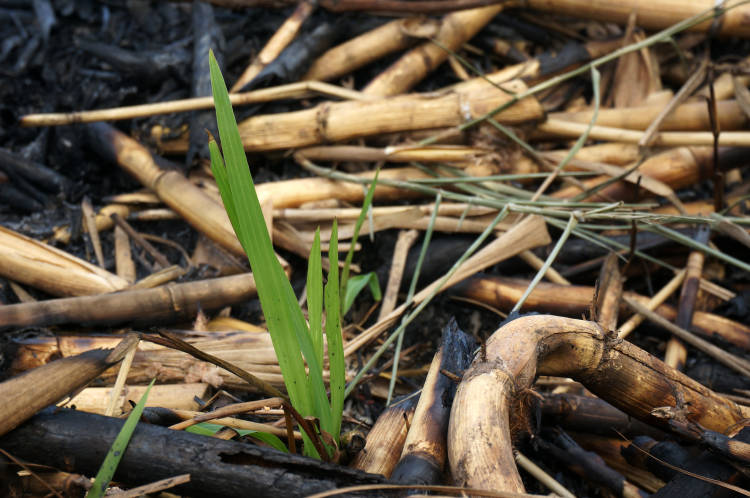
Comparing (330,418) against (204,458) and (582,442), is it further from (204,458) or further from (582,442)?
(582,442)

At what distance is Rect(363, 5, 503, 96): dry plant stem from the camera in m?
2.56

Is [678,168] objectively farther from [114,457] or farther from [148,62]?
[148,62]

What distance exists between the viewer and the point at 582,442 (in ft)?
4.87

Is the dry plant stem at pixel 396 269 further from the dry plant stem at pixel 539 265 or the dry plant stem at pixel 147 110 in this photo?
the dry plant stem at pixel 147 110

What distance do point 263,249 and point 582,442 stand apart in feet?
3.44

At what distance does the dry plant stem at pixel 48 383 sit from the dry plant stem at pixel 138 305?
23.0 inches

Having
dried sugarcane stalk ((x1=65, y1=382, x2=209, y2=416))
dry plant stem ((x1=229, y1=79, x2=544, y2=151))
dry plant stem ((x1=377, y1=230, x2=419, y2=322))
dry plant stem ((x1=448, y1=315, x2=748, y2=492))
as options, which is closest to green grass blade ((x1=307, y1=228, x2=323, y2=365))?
dry plant stem ((x1=448, y1=315, x2=748, y2=492))

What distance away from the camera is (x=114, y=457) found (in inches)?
35.8

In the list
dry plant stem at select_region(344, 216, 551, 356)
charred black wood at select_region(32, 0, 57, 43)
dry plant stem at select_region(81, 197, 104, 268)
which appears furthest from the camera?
charred black wood at select_region(32, 0, 57, 43)

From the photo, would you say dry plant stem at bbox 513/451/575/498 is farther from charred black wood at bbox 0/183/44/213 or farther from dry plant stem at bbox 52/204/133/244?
charred black wood at bbox 0/183/44/213

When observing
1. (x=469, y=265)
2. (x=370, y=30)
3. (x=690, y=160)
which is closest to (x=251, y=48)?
(x=370, y=30)

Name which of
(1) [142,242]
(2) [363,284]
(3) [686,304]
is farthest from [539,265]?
(1) [142,242]

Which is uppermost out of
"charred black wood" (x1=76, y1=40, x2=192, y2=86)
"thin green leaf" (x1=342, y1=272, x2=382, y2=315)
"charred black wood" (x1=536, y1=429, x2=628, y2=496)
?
"charred black wood" (x1=76, y1=40, x2=192, y2=86)

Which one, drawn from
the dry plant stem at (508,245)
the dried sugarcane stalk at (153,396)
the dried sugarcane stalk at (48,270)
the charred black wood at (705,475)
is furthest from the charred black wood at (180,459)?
the dry plant stem at (508,245)
